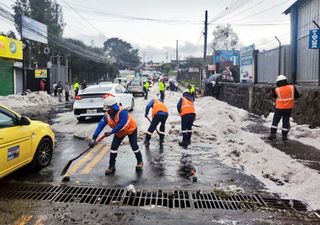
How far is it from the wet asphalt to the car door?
468 millimetres

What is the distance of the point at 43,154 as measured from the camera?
7461mm

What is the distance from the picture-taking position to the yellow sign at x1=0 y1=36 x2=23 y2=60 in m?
30.0

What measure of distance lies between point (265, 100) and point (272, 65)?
1727mm

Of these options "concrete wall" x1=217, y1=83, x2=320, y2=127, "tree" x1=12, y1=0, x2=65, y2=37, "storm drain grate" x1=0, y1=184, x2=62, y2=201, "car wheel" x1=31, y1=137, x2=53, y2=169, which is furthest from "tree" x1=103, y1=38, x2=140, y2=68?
"storm drain grate" x1=0, y1=184, x2=62, y2=201

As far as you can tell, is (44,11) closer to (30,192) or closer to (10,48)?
(10,48)

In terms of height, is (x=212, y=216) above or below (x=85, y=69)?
below

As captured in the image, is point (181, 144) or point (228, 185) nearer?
point (228, 185)

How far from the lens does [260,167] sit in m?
7.47

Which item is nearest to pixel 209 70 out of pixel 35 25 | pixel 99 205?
A: pixel 35 25

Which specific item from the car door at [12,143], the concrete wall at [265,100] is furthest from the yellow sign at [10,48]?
the car door at [12,143]

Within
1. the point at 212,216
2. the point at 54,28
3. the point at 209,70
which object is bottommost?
the point at 212,216

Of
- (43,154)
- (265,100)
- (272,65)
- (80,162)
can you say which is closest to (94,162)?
(80,162)

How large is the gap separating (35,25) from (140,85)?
1343 cm

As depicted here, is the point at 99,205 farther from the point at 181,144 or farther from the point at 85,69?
the point at 85,69
